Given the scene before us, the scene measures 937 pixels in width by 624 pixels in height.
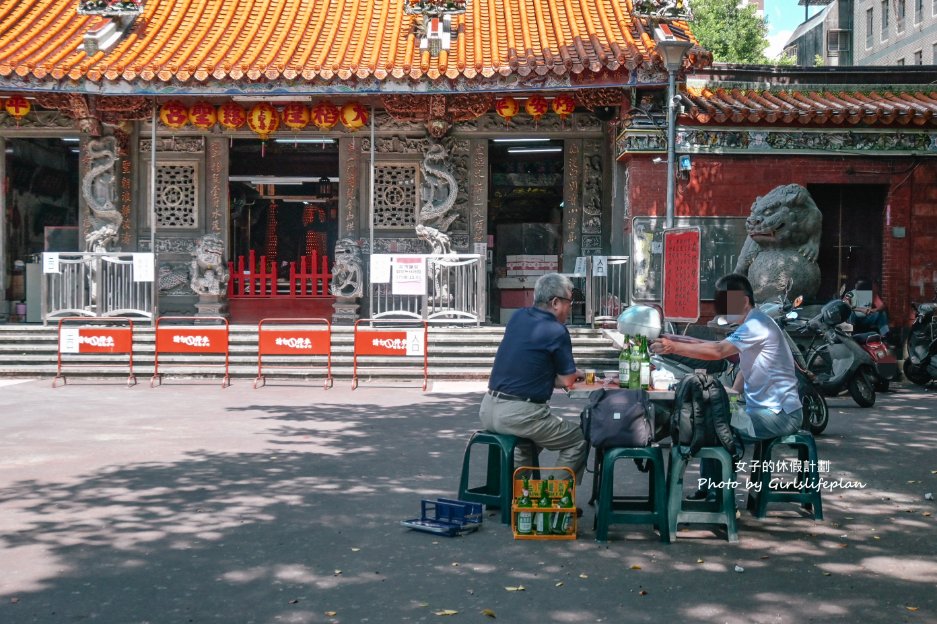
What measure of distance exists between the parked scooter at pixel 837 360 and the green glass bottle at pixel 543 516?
23.6ft

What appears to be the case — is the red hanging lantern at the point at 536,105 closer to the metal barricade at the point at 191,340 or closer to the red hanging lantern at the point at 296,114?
the red hanging lantern at the point at 296,114

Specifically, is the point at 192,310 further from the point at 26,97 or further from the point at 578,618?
the point at 578,618

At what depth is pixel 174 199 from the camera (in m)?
18.9

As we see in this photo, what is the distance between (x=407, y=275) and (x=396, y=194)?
8.73 feet

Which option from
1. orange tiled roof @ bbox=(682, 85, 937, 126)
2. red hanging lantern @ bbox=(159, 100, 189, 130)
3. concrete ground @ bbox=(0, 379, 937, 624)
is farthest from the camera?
red hanging lantern @ bbox=(159, 100, 189, 130)

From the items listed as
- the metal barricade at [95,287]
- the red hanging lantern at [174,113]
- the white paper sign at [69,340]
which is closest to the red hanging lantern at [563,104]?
the red hanging lantern at [174,113]

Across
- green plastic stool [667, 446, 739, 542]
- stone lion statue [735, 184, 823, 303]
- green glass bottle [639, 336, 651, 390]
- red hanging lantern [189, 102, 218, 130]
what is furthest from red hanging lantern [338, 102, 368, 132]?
green plastic stool [667, 446, 739, 542]

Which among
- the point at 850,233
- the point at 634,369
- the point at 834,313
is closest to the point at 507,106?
the point at 850,233

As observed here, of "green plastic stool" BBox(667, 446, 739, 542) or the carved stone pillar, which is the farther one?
the carved stone pillar

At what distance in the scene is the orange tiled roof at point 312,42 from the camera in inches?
631

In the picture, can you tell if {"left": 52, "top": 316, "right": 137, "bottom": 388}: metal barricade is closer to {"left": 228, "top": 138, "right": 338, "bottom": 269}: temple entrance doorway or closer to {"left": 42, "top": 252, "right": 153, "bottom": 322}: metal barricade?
{"left": 42, "top": 252, "right": 153, "bottom": 322}: metal barricade

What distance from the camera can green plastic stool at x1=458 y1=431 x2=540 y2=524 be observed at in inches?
278

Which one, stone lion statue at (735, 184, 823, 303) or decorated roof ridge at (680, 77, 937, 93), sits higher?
decorated roof ridge at (680, 77, 937, 93)

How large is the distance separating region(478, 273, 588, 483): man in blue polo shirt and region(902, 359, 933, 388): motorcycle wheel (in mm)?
9787
